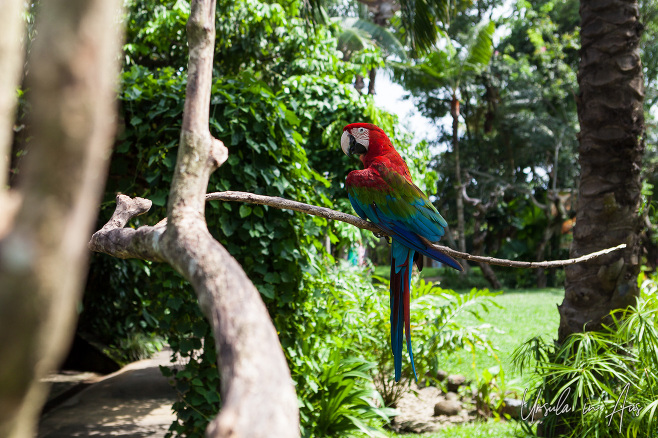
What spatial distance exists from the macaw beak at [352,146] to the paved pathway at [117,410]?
2.36m

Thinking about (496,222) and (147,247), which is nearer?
(147,247)

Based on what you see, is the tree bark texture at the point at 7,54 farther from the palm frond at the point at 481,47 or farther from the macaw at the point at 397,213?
the palm frond at the point at 481,47

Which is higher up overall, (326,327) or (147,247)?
(147,247)

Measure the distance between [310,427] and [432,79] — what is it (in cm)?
901

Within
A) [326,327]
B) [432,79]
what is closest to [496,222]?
[432,79]

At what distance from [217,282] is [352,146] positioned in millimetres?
1566

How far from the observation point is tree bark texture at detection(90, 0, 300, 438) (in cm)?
35

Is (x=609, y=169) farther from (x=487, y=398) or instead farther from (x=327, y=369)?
(x=487, y=398)

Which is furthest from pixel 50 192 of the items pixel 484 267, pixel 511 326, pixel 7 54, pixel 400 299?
pixel 484 267

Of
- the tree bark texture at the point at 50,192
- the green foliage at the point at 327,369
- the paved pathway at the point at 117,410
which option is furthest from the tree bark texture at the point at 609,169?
the paved pathway at the point at 117,410

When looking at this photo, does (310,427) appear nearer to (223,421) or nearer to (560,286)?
(223,421)

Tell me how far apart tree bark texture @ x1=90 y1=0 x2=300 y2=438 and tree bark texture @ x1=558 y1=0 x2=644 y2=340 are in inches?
87.1

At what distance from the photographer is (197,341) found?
2428 mm

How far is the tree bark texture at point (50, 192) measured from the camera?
312 mm
